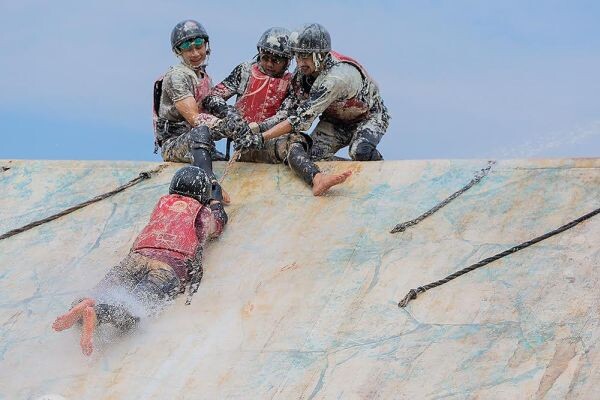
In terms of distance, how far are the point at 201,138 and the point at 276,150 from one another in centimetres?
54

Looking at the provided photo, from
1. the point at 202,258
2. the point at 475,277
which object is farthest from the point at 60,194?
the point at 475,277

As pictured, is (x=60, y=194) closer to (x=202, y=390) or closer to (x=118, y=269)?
(x=118, y=269)

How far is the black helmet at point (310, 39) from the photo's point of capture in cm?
743

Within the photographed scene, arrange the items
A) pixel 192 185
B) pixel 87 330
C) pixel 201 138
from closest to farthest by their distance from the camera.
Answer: pixel 87 330, pixel 192 185, pixel 201 138

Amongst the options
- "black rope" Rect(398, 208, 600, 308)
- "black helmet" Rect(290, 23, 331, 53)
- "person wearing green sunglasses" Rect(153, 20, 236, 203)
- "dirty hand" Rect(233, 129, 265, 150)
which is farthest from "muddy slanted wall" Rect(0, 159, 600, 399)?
"black helmet" Rect(290, 23, 331, 53)

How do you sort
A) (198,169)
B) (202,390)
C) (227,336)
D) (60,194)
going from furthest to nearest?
(60,194), (198,169), (227,336), (202,390)

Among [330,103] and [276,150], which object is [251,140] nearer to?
[276,150]

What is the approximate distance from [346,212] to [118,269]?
148cm

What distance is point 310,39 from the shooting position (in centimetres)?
743

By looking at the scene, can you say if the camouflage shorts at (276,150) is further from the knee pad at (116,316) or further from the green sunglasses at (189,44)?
the knee pad at (116,316)

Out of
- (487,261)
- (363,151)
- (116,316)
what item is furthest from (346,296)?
(363,151)

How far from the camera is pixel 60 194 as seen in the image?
8078 mm

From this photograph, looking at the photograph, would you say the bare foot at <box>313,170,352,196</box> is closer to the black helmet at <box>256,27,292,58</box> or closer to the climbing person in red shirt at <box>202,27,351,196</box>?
the climbing person in red shirt at <box>202,27,351,196</box>

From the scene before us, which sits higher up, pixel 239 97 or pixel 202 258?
pixel 239 97
